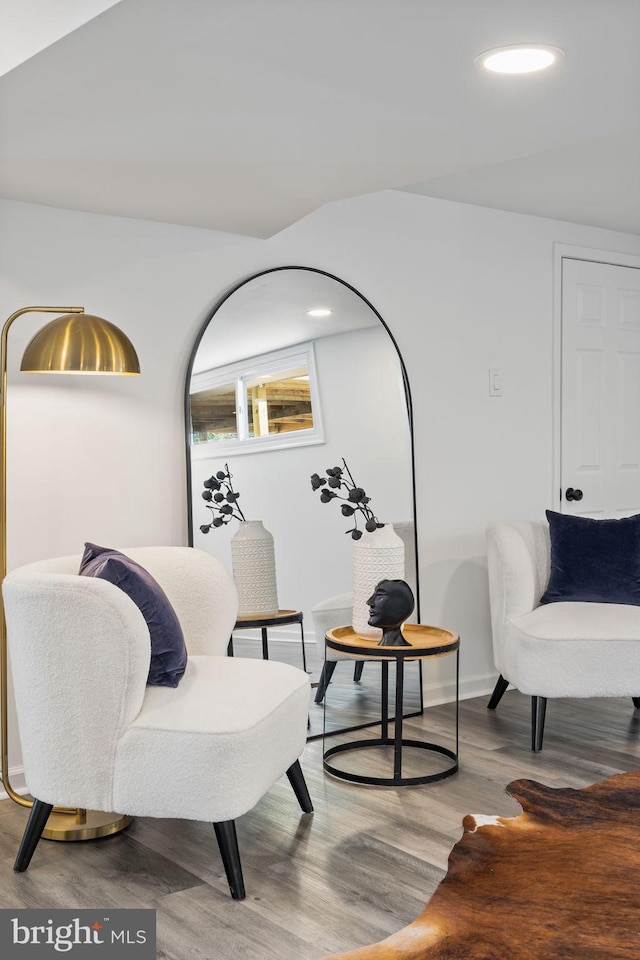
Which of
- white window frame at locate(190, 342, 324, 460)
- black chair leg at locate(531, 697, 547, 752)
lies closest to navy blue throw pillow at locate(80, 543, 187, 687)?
white window frame at locate(190, 342, 324, 460)

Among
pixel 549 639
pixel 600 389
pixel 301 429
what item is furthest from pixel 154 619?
pixel 600 389

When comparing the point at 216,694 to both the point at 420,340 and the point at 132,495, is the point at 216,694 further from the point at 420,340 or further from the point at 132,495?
the point at 420,340

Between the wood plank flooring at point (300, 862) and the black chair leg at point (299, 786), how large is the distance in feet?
0.13

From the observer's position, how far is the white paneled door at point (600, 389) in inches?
193

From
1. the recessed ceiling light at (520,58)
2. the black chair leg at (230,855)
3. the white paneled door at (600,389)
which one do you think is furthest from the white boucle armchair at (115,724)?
the white paneled door at (600,389)

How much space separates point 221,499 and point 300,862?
1.42m

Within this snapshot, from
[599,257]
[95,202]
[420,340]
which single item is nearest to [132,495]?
[95,202]

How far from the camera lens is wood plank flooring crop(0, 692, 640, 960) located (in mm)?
2248

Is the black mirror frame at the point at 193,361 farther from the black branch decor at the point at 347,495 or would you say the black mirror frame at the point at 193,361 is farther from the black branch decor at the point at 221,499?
the black branch decor at the point at 347,495

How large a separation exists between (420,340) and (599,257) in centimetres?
137

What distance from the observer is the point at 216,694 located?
8.64 ft

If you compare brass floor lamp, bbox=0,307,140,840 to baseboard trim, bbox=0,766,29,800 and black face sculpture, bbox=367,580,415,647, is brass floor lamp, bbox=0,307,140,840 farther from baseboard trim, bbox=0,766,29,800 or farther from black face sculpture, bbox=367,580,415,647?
black face sculpture, bbox=367,580,415,647

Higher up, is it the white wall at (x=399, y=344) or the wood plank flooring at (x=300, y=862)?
the white wall at (x=399, y=344)

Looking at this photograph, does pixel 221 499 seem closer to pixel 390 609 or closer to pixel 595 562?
pixel 390 609
